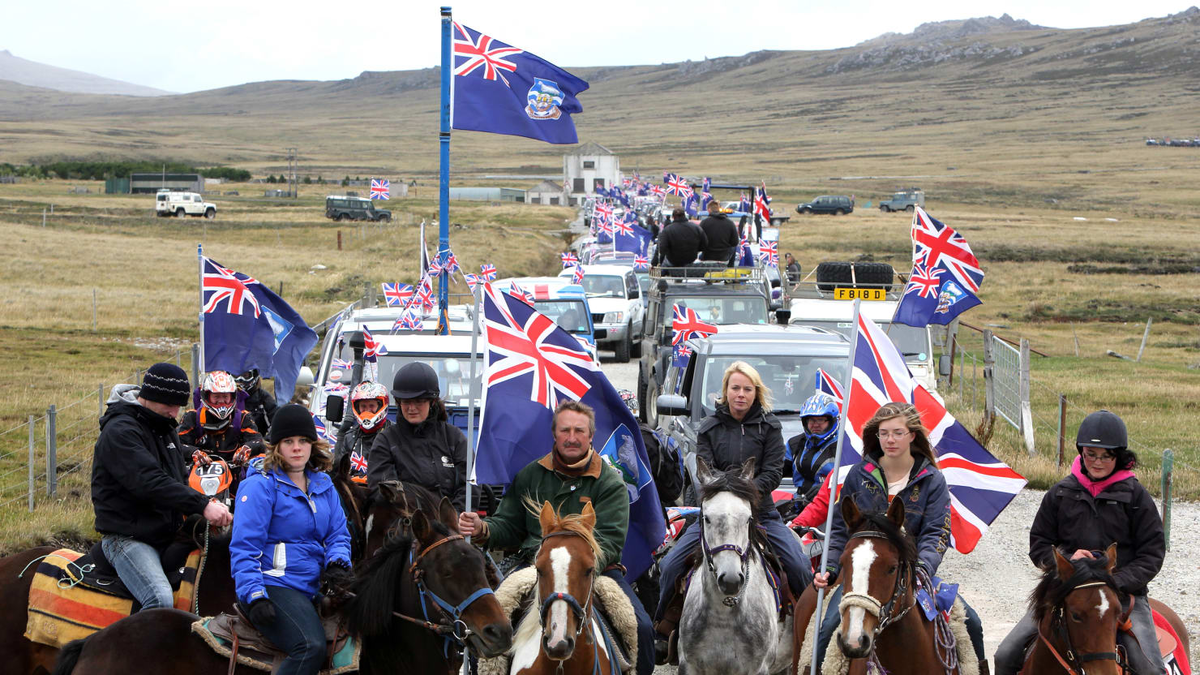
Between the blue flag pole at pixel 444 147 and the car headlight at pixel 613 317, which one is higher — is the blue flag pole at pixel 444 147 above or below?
above

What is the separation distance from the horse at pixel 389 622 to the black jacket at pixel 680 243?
1452 cm

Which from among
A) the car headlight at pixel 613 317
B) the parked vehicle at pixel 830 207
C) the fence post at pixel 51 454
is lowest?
the fence post at pixel 51 454

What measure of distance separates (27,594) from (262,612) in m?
1.82

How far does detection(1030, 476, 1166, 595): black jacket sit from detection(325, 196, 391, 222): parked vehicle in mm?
72389

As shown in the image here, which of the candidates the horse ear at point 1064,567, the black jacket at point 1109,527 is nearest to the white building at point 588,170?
the black jacket at point 1109,527

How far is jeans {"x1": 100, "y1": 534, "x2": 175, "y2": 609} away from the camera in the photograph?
248 inches

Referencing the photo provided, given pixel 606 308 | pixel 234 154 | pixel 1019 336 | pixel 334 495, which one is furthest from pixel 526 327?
pixel 234 154

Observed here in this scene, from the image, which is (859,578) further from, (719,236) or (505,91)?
(719,236)

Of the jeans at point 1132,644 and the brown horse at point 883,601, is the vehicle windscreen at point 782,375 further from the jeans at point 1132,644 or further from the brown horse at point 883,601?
the brown horse at point 883,601

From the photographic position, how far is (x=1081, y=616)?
557cm

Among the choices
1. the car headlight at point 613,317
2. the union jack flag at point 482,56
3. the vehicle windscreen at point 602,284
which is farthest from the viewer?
the vehicle windscreen at point 602,284

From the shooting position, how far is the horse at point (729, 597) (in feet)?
21.1

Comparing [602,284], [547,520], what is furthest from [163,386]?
[602,284]

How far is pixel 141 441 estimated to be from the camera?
6.33 meters
